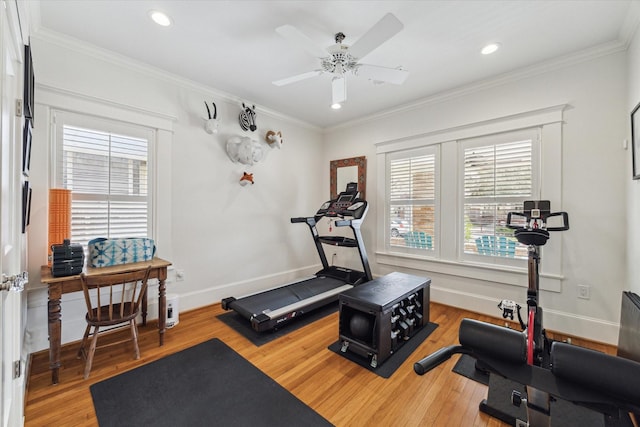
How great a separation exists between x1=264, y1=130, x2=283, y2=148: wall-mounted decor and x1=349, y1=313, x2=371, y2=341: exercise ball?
2826 millimetres

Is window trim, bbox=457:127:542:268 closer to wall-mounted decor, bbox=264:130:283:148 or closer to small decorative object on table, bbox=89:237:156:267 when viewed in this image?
wall-mounted decor, bbox=264:130:283:148

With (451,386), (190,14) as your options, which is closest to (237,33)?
(190,14)

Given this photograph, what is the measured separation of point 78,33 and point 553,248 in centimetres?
512

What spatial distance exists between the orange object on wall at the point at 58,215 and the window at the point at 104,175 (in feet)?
0.65

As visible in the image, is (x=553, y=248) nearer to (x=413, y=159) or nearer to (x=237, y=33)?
(x=413, y=159)

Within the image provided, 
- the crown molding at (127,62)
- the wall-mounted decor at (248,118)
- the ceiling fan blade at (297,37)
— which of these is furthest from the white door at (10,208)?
the wall-mounted decor at (248,118)

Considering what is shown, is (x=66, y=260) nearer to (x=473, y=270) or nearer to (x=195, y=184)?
(x=195, y=184)

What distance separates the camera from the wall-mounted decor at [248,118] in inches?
149

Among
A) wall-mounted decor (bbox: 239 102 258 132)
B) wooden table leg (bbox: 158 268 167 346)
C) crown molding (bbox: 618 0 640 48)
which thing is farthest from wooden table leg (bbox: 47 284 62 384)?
crown molding (bbox: 618 0 640 48)

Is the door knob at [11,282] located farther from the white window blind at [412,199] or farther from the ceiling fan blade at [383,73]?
the white window blind at [412,199]

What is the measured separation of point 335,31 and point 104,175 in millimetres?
2683

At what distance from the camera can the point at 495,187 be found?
3197 mm

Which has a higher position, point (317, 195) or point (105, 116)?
point (105, 116)

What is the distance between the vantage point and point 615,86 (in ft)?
8.34
